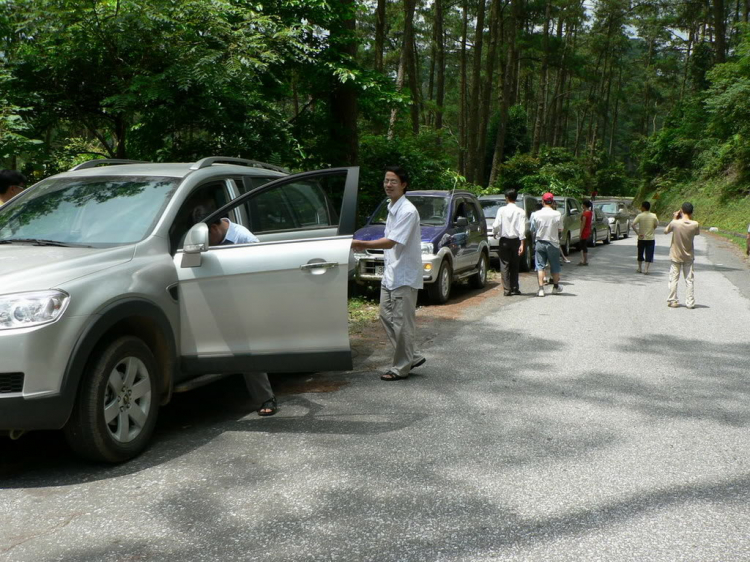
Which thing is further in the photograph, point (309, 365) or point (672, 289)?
point (672, 289)

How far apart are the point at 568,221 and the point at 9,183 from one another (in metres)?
17.9

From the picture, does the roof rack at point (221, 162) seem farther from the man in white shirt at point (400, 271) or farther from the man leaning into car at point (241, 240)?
the man in white shirt at point (400, 271)

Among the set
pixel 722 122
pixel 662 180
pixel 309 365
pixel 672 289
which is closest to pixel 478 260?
pixel 672 289

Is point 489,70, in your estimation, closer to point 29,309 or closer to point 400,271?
point 400,271

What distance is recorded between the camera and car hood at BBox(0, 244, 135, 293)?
13.8ft

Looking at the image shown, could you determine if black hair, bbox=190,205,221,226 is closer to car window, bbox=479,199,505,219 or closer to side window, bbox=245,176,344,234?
side window, bbox=245,176,344,234

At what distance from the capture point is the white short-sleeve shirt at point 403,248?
6.82m

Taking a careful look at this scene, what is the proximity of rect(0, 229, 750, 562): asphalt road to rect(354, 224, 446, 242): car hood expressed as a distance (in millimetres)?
4536

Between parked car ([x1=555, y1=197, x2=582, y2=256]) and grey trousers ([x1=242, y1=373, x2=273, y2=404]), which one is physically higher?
parked car ([x1=555, y1=197, x2=582, y2=256])

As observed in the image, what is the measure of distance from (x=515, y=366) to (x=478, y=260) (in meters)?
6.89

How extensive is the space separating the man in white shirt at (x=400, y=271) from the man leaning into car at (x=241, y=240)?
1546 millimetres

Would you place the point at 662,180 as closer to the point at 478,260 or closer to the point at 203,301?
the point at 478,260

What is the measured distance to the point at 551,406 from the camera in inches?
242

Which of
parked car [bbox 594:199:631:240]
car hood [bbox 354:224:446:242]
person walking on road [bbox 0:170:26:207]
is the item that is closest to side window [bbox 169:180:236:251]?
person walking on road [bbox 0:170:26:207]
